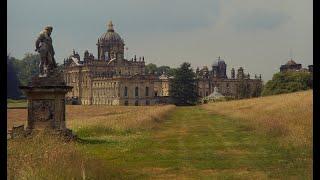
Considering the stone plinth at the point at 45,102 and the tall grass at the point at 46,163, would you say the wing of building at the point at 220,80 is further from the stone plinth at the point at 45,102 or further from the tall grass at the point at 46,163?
the tall grass at the point at 46,163

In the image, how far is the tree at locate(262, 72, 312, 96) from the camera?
269 feet

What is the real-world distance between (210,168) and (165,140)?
7483 mm

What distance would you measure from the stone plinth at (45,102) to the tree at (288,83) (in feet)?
223

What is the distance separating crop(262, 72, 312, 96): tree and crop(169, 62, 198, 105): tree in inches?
1179

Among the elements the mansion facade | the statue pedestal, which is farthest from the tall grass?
the mansion facade

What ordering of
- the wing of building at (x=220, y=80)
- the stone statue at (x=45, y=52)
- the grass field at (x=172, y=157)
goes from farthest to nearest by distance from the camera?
the wing of building at (x=220, y=80) → the stone statue at (x=45, y=52) → the grass field at (x=172, y=157)

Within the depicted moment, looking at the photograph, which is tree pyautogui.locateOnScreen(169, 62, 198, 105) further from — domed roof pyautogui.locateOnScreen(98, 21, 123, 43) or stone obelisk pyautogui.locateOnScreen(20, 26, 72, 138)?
stone obelisk pyautogui.locateOnScreen(20, 26, 72, 138)

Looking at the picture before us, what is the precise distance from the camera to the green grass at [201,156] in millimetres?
11203

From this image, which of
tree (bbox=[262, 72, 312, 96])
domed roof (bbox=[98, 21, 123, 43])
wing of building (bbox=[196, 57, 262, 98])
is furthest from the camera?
wing of building (bbox=[196, 57, 262, 98])

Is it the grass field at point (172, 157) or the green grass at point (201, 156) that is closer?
the grass field at point (172, 157)

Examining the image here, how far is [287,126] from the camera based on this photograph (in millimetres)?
17594

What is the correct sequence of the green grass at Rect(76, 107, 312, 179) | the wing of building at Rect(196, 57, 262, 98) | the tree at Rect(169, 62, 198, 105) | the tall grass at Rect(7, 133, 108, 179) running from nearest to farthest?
the tall grass at Rect(7, 133, 108, 179), the green grass at Rect(76, 107, 312, 179), the tree at Rect(169, 62, 198, 105), the wing of building at Rect(196, 57, 262, 98)

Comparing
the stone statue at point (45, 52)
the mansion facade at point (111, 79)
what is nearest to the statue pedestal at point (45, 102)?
the stone statue at point (45, 52)

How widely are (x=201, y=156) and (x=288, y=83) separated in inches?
2848
